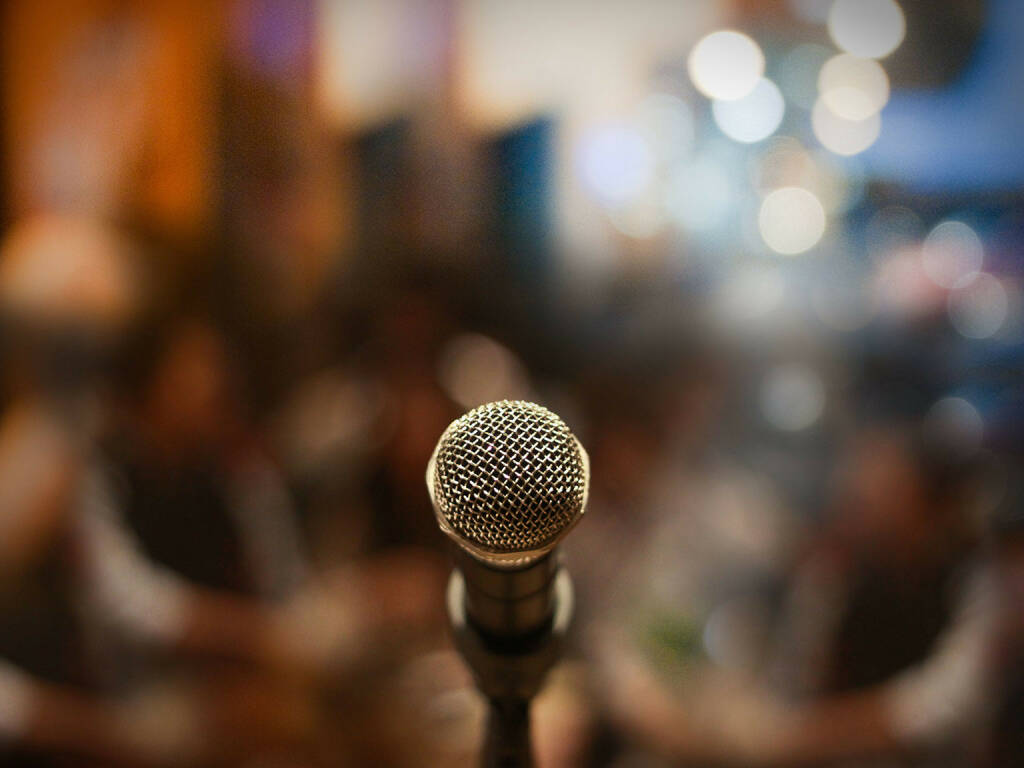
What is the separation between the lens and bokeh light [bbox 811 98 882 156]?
211 centimetres

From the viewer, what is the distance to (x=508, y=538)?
0.51 metres

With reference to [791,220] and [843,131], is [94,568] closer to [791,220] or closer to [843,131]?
[791,220]

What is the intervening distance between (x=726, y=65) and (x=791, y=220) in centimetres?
48

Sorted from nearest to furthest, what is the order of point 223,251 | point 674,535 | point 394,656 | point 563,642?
point 563,642 → point 223,251 → point 394,656 → point 674,535

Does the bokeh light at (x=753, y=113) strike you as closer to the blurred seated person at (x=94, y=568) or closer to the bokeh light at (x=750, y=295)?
the bokeh light at (x=750, y=295)

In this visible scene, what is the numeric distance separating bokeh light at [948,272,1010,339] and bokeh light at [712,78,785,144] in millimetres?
744

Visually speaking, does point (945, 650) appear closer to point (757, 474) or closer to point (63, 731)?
point (757, 474)

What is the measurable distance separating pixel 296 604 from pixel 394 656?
1.07 ft

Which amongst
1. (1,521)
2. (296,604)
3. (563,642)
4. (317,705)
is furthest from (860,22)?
(1,521)

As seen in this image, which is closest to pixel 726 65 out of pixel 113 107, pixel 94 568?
pixel 113 107

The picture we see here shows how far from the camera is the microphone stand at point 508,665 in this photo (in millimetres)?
575

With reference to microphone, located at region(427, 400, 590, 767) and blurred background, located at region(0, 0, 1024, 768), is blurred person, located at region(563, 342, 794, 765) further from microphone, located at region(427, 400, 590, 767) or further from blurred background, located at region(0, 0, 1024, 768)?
microphone, located at region(427, 400, 590, 767)

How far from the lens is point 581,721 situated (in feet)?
6.90

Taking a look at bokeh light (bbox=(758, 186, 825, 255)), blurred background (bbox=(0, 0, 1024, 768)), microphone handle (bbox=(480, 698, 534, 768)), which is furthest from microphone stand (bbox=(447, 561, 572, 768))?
bokeh light (bbox=(758, 186, 825, 255))
